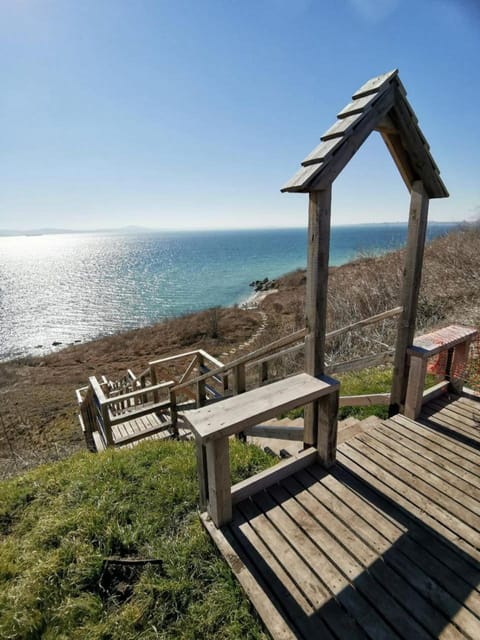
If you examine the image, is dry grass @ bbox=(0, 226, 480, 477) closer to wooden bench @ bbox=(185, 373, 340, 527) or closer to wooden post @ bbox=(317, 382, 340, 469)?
wooden post @ bbox=(317, 382, 340, 469)

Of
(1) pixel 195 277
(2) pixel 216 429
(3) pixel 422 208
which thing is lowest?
(1) pixel 195 277

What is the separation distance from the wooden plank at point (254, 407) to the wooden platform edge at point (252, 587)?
80cm

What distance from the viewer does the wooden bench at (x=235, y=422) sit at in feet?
7.34

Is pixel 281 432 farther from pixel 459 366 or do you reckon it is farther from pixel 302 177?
pixel 302 177

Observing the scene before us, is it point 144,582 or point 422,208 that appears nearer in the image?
point 144,582

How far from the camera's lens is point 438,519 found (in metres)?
2.42

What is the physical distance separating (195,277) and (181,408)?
5061 cm

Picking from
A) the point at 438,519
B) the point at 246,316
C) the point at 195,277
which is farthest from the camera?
the point at 195,277

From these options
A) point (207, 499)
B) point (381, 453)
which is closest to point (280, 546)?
point (207, 499)

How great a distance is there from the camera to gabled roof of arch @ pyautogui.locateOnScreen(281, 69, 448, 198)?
7.64ft

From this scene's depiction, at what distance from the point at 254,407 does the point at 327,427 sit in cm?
85

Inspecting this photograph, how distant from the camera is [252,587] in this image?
77.7 inches

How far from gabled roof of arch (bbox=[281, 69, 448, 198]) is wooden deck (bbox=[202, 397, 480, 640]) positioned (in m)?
2.44

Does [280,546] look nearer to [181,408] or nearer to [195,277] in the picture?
[181,408]
